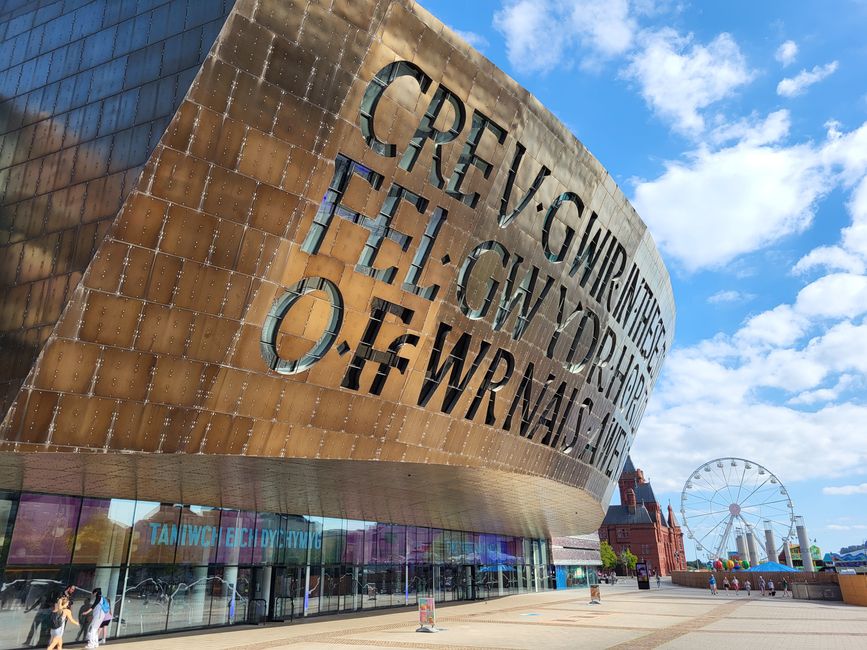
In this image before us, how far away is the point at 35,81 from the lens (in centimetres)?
1841

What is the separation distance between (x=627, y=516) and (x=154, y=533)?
137713 millimetres

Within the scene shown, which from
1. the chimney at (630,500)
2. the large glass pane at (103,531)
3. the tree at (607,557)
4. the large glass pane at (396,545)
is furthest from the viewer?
the chimney at (630,500)

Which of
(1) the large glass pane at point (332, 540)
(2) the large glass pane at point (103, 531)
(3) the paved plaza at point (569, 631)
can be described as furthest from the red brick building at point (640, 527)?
(2) the large glass pane at point (103, 531)

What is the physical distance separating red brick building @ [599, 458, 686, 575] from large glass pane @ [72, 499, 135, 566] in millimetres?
129483

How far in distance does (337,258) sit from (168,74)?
6287mm

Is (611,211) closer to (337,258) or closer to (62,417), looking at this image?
(337,258)

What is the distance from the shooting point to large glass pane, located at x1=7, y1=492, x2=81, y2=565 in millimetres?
20906

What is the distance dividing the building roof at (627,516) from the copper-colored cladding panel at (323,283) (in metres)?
129

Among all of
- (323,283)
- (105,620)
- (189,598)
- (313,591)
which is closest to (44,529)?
(105,620)

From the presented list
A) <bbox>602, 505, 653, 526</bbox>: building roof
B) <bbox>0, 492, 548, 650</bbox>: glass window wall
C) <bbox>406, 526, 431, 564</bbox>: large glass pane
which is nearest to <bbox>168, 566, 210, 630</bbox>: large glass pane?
<bbox>0, 492, 548, 650</bbox>: glass window wall

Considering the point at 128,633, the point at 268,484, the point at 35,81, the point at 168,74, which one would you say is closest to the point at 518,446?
the point at 268,484

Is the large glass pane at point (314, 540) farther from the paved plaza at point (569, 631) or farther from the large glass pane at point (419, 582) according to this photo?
the large glass pane at point (419, 582)

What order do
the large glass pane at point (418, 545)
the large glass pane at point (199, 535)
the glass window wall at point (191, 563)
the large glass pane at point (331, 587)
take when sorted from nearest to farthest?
the glass window wall at point (191, 563), the large glass pane at point (199, 535), the large glass pane at point (331, 587), the large glass pane at point (418, 545)

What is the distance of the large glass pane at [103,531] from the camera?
22750 mm
